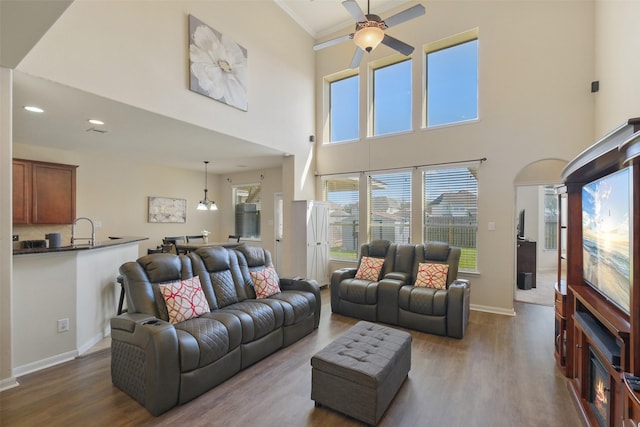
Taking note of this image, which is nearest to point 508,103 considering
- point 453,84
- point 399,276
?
point 453,84

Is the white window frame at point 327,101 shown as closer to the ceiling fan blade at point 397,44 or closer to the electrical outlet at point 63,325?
the ceiling fan blade at point 397,44

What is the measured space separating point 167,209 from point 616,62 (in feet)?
27.0

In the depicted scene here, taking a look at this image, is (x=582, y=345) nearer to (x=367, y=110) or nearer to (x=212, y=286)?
(x=212, y=286)

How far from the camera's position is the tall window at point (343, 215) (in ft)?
20.6

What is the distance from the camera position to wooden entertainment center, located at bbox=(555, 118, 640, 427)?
4.34ft

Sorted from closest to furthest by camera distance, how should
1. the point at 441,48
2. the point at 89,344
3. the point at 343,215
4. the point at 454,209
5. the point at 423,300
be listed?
1. the point at 89,344
2. the point at 423,300
3. the point at 454,209
4. the point at 441,48
5. the point at 343,215

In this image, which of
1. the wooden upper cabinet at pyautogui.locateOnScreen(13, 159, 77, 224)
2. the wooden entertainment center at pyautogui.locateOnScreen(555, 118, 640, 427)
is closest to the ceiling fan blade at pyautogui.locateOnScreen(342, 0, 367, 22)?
the wooden entertainment center at pyautogui.locateOnScreen(555, 118, 640, 427)

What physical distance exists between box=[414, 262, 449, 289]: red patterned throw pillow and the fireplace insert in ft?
6.65

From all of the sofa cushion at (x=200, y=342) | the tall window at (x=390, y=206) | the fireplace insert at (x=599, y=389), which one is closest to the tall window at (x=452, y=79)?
the tall window at (x=390, y=206)

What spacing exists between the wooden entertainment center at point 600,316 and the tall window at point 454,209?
1903 mm

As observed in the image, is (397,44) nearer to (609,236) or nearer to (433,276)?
(609,236)

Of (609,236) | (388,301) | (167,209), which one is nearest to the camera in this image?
(609,236)

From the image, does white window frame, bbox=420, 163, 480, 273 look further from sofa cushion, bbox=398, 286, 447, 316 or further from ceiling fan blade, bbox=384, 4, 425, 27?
ceiling fan blade, bbox=384, 4, 425, 27

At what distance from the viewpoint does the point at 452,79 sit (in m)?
5.26
